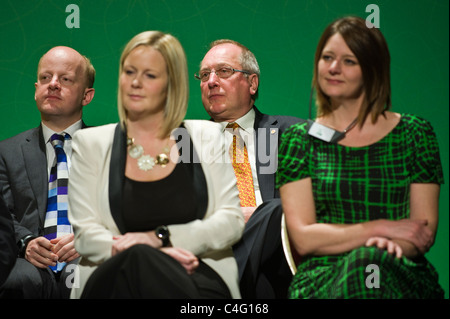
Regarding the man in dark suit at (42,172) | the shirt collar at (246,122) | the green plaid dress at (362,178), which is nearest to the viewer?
the green plaid dress at (362,178)

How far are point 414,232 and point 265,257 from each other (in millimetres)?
768

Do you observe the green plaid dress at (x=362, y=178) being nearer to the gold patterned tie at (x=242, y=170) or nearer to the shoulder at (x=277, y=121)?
the gold patterned tie at (x=242, y=170)

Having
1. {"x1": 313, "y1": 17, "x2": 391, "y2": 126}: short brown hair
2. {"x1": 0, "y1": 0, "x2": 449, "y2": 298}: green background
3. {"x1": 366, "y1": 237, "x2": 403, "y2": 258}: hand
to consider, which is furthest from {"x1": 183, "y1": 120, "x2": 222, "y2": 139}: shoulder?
{"x1": 0, "y1": 0, "x2": 449, "y2": 298}: green background

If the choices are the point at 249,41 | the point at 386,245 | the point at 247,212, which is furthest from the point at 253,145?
the point at 386,245

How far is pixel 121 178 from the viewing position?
2271 millimetres

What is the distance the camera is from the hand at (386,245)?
2.08 metres

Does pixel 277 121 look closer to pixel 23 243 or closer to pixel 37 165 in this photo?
pixel 37 165

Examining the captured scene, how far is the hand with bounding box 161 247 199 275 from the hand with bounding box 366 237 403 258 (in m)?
0.64

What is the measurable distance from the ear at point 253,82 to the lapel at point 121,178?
134cm

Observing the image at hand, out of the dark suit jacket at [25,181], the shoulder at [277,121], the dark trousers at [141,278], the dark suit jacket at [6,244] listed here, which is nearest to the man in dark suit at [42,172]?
the dark suit jacket at [25,181]

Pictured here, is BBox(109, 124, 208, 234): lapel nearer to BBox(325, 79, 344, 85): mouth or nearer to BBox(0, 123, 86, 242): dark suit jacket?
BBox(325, 79, 344, 85): mouth
